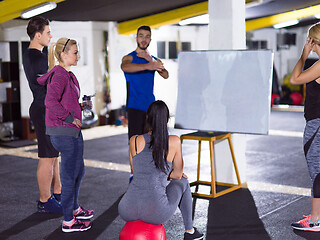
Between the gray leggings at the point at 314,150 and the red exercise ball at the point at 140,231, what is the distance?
4.15ft

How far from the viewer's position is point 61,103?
328 cm

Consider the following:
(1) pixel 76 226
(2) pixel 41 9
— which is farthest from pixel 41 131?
(2) pixel 41 9

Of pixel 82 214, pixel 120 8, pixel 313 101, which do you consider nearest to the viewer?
pixel 313 101

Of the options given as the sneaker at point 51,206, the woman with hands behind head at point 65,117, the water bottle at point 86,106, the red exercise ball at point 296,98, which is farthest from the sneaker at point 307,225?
the red exercise ball at point 296,98

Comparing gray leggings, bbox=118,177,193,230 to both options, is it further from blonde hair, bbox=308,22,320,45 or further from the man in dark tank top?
blonde hair, bbox=308,22,320,45

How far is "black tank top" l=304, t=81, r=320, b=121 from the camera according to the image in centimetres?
317

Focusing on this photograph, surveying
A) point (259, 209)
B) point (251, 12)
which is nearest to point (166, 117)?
point (259, 209)

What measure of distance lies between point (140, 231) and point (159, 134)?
60 centimetres

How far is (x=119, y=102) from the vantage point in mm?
10344

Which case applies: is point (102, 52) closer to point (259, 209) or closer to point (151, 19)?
point (151, 19)

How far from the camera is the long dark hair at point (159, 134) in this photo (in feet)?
8.74

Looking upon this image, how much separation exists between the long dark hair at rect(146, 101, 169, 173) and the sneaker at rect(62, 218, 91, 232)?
3.51ft

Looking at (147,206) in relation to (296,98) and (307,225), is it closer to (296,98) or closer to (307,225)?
(307,225)

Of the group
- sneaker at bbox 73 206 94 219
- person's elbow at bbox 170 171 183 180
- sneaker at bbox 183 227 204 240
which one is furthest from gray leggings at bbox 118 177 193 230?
sneaker at bbox 73 206 94 219
